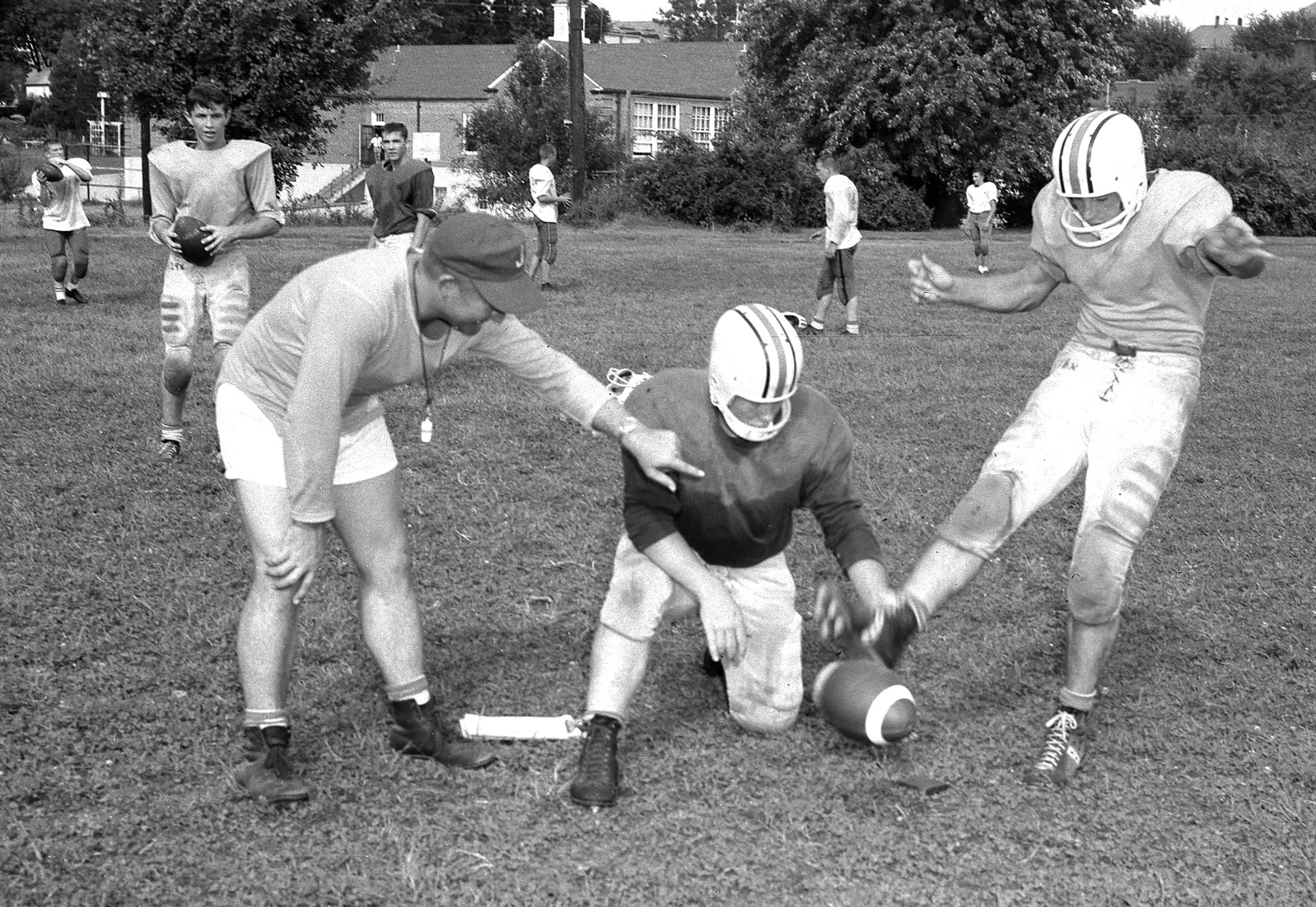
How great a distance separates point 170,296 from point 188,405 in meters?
2.26

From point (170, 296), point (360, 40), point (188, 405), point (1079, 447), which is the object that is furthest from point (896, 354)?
point (360, 40)

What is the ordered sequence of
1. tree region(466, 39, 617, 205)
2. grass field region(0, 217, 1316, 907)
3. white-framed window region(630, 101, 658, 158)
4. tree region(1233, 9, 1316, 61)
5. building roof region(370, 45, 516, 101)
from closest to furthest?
1. grass field region(0, 217, 1316, 907)
2. tree region(466, 39, 617, 205)
3. white-framed window region(630, 101, 658, 158)
4. building roof region(370, 45, 516, 101)
5. tree region(1233, 9, 1316, 61)

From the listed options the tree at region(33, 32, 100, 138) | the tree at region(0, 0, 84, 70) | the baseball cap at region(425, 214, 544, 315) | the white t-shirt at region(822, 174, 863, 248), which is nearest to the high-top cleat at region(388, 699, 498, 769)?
the baseball cap at region(425, 214, 544, 315)

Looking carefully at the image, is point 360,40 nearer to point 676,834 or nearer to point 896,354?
point 896,354

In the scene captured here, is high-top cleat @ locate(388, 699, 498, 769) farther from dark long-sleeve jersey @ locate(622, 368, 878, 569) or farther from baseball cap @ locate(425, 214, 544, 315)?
baseball cap @ locate(425, 214, 544, 315)

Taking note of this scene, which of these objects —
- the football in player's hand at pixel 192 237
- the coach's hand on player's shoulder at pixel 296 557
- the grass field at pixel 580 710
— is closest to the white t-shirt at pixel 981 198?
the grass field at pixel 580 710

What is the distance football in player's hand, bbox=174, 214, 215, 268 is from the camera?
28.1 feet

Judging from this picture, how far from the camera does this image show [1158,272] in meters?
5.32

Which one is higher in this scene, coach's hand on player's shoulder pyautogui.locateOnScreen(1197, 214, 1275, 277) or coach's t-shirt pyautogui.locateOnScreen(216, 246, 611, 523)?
coach's hand on player's shoulder pyautogui.locateOnScreen(1197, 214, 1275, 277)

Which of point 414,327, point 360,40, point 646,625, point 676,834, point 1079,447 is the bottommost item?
point 676,834

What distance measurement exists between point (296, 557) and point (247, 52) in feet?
112

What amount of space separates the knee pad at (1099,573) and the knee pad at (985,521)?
268 millimetres

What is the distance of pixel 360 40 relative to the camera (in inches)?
1469

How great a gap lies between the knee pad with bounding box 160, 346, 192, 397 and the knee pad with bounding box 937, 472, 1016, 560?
5516 millimetres
